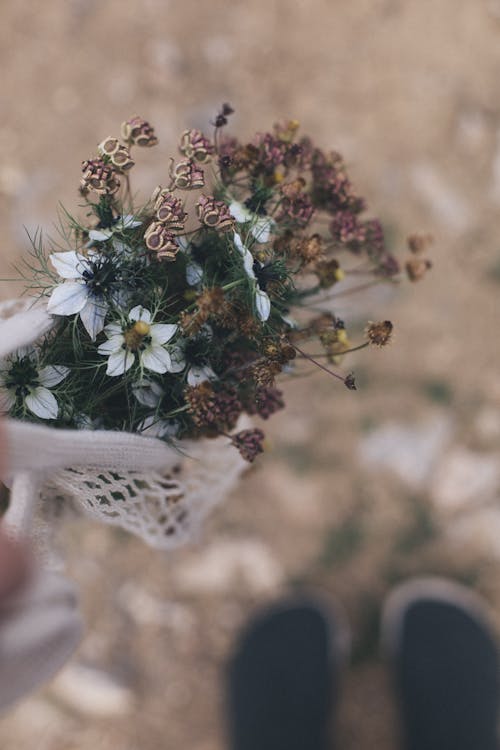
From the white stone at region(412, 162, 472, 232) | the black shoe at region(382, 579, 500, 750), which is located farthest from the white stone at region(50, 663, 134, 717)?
the white stone at region(412, 162, 472, 232)

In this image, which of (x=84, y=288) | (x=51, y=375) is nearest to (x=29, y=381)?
(x=51, y=375)

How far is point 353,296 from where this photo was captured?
6.23ft

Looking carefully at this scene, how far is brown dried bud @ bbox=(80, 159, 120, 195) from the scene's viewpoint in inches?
28.9

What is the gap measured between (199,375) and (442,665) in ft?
4.95

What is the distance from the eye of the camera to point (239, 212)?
796 mm

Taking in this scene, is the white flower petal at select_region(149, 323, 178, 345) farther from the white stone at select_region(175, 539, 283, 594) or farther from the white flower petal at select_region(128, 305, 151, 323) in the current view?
the white stone at select_region(175, 539, 283, 594)

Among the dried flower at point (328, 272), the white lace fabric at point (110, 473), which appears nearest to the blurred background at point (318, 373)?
the white lace fabric at point (110, 473)

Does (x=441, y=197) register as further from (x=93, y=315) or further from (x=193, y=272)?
(x=93, y=315)

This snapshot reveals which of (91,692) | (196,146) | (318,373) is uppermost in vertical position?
(318,373)

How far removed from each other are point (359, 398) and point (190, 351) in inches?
46.2

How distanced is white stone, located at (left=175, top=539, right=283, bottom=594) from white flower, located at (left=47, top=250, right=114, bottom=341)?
1.24m

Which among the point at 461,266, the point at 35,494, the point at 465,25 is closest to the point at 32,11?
the point at 465,25

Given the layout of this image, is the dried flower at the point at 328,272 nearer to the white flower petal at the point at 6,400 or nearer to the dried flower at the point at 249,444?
the dried flower at the point at 249,444

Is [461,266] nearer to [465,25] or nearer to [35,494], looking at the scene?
[465,25]
